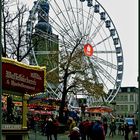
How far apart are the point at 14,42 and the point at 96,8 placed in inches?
1270

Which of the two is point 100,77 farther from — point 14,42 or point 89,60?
point 14,42

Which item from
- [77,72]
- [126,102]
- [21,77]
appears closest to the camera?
[21,77]

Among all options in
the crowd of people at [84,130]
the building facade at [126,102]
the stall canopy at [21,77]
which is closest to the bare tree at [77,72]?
the crowd of people at [84,130]

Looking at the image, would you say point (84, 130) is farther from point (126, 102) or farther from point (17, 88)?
point (126, 102)

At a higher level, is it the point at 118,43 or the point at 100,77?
the point at 118,43

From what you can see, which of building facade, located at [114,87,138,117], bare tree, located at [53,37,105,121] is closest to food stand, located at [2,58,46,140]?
bare tree, located at [53,37,105,121]

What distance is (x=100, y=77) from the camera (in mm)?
56312

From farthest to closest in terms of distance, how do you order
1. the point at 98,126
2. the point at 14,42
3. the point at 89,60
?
1. the point at 89,60
2. the point at 14,42
3. the point at 98,126

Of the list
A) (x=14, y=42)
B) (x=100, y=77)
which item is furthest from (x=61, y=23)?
(x=14, y=42)

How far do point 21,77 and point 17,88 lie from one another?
412mm

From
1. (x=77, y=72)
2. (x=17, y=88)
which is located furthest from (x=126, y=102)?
(x=17, y=88)

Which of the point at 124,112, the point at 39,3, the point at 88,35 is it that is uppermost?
the point at 39,3

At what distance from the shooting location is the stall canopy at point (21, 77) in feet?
47.7

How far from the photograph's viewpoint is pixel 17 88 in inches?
609
